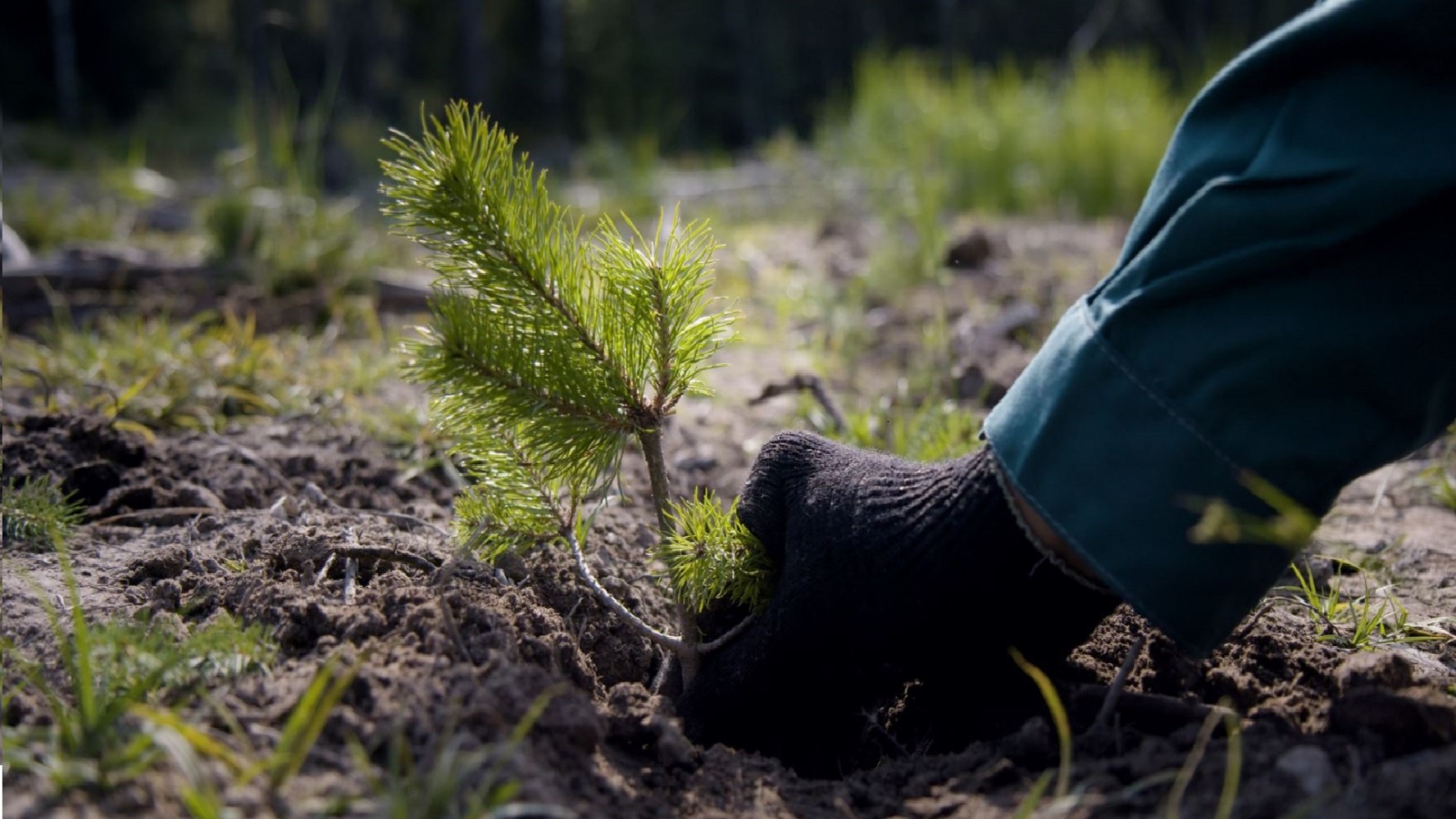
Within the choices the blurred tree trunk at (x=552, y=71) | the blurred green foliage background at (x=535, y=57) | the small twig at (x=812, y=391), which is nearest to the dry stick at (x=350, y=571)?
the small twig at (x=812, y=391)

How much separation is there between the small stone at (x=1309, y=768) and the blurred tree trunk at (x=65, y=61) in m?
16.2

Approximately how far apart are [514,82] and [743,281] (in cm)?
1345

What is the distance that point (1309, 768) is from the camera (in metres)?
1.17

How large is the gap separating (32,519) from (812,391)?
1.77 m

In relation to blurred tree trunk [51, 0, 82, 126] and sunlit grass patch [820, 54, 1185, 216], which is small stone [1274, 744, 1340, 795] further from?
blurred tree trunk [51, 0, 82, 126]

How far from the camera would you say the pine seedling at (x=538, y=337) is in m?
1.41

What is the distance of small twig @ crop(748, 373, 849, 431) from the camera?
261 cm

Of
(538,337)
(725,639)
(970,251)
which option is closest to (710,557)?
(725,639)

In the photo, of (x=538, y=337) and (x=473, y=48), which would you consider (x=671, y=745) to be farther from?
(x=473, y=48)

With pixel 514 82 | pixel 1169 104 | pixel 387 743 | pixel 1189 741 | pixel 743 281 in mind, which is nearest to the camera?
pixel 387 743

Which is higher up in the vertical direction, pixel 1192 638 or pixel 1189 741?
pixel 1192 638

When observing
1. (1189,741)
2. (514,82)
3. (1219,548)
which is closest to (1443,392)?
(1219,548)

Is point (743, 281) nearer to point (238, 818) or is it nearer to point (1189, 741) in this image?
point (1189, 741)

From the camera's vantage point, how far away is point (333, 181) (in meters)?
6.87
